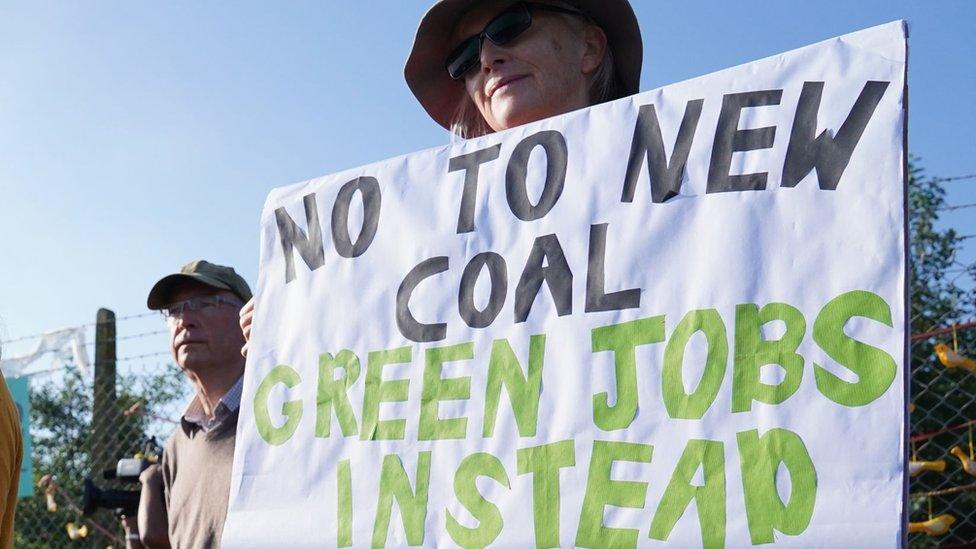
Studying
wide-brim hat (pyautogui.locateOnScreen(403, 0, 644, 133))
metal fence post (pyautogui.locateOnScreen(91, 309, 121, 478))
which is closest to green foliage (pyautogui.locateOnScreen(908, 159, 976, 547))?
→ wide-brim hat (pyautogui.locateOnScreen(403, 0, 644, 133))

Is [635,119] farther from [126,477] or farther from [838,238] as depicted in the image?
[126,477]

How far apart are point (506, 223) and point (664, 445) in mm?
382

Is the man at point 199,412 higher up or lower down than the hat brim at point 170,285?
lower down

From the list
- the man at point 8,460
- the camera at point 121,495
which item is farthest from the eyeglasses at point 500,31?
the camera at point 121,495

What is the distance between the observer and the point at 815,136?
3.86 feet

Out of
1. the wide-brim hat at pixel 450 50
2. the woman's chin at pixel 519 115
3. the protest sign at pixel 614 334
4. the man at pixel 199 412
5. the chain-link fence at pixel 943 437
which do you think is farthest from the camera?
the chain-link fence at pixel 943 437

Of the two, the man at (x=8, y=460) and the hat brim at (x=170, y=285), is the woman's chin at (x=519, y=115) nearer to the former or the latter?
the man at (x=8, y=460)

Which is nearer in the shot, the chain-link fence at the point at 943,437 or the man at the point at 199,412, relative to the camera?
the man at the point at 199,412

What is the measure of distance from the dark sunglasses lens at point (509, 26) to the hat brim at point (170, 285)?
1962 millimetres

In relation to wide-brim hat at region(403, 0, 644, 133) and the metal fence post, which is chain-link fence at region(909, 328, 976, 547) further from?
the metal fence post

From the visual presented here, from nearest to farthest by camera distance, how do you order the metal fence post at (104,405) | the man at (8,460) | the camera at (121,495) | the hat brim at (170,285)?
the man at (8,460), the hat brim at (170,285), the camera at (121,495), the metal fence post at (104,405)

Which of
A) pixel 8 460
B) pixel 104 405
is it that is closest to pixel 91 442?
pixel 104 405

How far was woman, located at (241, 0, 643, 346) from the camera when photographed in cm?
171

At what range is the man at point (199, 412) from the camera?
2725mm
